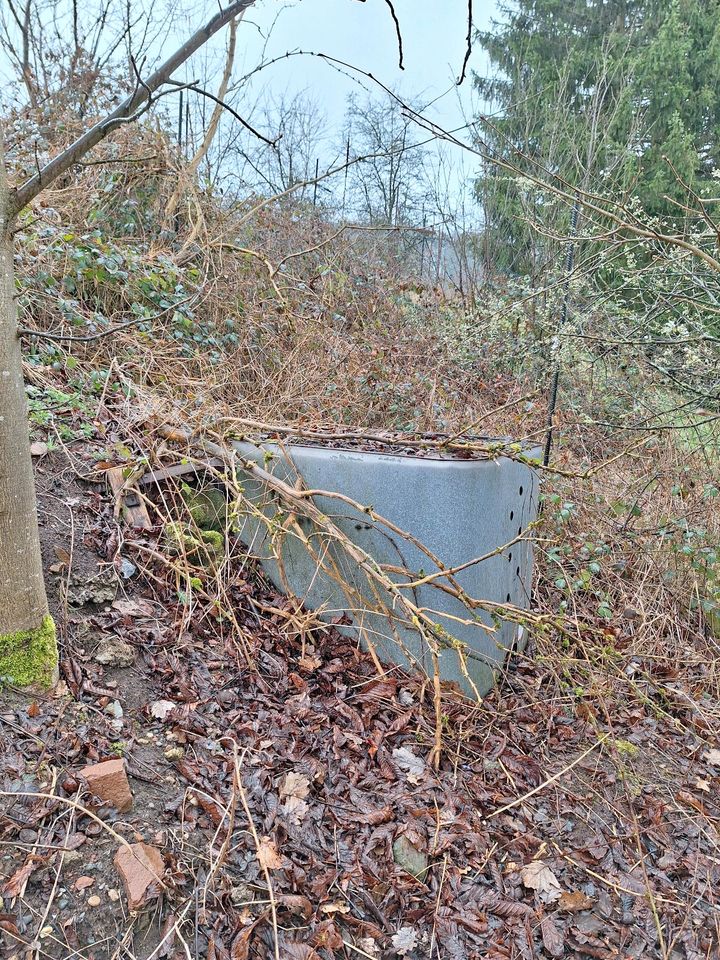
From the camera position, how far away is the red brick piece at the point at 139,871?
72.0 inches

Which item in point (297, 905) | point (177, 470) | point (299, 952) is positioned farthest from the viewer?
point (177, 470)

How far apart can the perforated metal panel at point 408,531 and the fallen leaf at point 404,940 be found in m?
1.05

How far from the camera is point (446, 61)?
5.13m

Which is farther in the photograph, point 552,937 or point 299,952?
point 552,937

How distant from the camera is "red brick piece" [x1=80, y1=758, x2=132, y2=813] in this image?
2.05m

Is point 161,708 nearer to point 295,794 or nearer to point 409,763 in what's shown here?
point 295,794

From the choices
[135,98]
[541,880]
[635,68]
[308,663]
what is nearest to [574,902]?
[541,880]

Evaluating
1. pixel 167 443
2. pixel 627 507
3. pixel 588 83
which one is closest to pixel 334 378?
pixel 167 443

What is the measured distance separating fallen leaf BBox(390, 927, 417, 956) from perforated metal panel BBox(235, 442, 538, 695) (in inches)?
41.2

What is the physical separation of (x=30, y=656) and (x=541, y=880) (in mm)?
2084

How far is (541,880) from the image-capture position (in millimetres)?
2365

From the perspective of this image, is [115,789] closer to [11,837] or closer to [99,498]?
[11,837]

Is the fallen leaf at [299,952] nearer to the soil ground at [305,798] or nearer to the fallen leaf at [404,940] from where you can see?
the soil ground at [305,798]

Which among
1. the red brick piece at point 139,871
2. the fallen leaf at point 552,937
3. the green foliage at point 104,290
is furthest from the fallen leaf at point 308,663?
the green foliage at point 104,290
